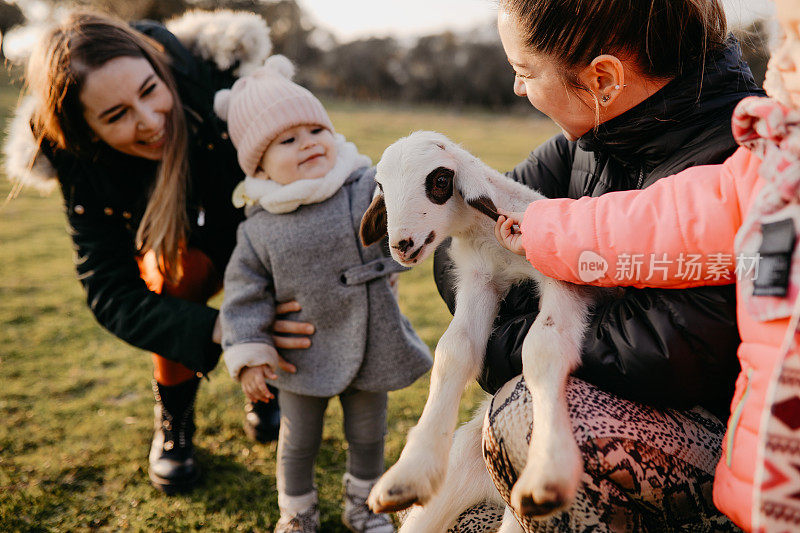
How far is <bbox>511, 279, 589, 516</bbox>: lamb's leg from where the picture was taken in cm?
144

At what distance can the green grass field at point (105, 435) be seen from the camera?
294 centimetres

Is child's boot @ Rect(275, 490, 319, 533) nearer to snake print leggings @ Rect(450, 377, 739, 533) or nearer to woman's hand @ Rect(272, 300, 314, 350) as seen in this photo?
woman's hand @ Rect(272, 300, 314, 350)

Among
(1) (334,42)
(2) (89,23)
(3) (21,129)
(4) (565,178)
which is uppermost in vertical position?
(2) (89,23)

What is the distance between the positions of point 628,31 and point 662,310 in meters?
0.86

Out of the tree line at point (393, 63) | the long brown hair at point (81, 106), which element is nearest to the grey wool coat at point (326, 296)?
the long brown hair at point (81, 106)

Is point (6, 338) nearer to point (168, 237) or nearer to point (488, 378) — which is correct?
point (168, 237)

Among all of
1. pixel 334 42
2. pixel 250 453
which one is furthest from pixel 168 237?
pixel 334 42

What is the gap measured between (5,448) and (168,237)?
171 centimetres

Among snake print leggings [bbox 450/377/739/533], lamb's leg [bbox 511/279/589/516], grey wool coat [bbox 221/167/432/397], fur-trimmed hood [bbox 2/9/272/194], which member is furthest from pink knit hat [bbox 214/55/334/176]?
snake print leggings [bbox 450/377/739/533]

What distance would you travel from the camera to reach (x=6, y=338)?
4.90 m

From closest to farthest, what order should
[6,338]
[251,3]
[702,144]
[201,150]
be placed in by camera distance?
[702,144]
[201,150]
[6,338]
[251,3]

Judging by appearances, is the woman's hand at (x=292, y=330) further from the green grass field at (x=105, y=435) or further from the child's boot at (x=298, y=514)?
the green grass field at (x=105, y=435)

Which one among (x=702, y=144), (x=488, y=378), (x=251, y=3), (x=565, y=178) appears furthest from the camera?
(x=251, y=3)

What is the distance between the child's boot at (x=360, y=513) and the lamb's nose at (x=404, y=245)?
1.52 meters
